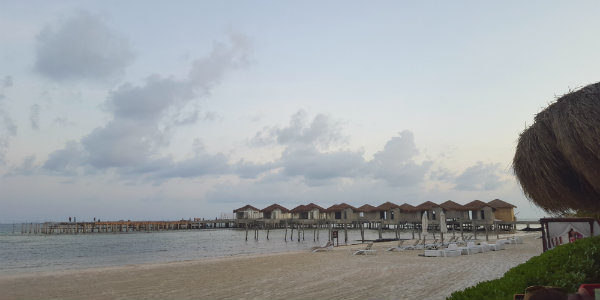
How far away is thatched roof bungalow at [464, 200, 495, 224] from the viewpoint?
149 feet

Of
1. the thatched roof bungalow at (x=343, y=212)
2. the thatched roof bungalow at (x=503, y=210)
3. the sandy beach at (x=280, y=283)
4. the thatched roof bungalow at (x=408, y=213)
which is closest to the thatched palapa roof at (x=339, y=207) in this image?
the thatched roof bungalow at (x=343, y=212)

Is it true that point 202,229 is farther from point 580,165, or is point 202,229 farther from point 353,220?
point 580,165

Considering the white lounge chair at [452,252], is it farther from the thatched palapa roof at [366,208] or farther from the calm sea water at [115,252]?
the thatched palapa roof at [366,208]

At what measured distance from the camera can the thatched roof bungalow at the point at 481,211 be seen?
45.5 meters

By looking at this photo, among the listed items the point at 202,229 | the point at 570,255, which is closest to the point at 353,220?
the point at 202,229

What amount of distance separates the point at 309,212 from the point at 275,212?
6.86m

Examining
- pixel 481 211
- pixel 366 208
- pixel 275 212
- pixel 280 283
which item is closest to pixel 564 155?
Answer: pixel 280 283

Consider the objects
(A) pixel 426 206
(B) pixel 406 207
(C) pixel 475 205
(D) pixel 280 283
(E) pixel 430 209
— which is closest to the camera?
(D) pixel 280 283

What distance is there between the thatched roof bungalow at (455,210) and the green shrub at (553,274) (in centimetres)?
4377

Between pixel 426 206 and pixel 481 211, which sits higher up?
pixel 426 206

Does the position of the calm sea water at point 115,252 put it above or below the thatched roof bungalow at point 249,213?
below

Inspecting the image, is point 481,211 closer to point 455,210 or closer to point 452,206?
point 455,210

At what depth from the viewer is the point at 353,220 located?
57.9 metres

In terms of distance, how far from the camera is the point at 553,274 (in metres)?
5.85
